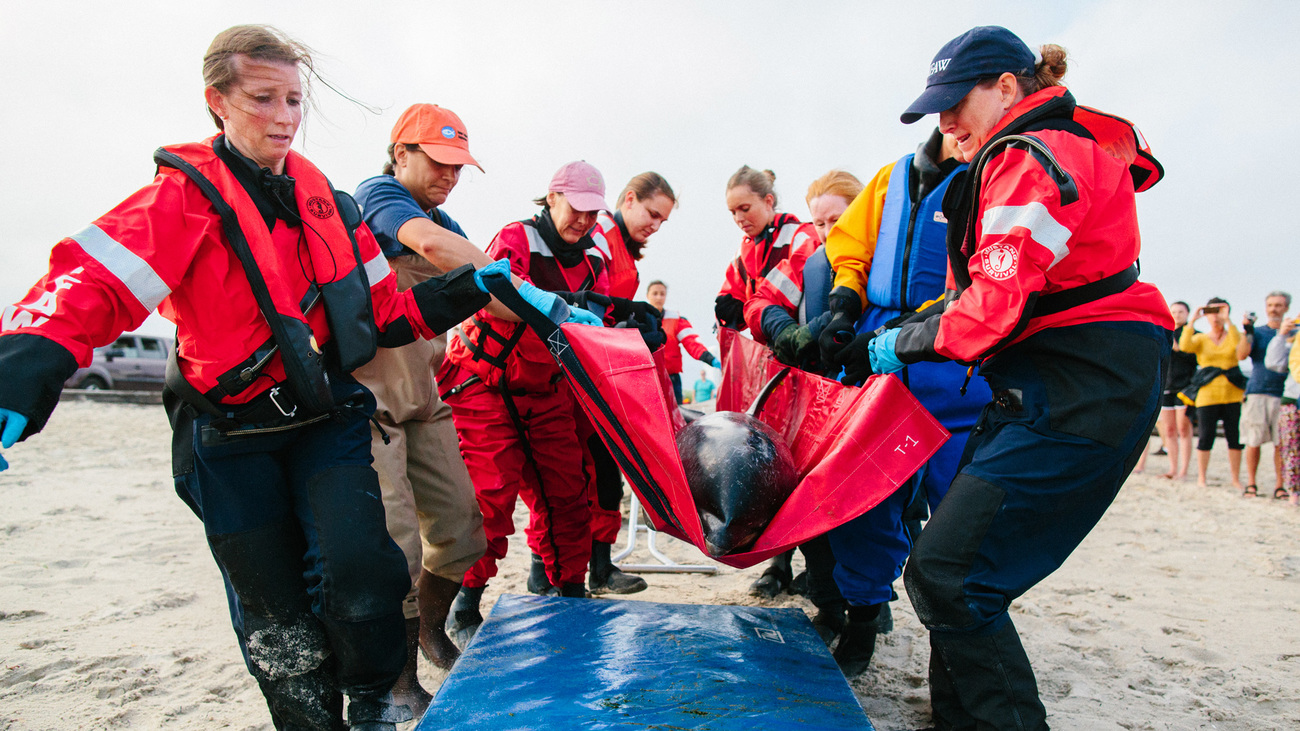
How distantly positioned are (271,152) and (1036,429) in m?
2.15

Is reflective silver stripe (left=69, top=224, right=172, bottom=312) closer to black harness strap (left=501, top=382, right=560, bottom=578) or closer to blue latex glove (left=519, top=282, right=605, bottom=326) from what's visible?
blue latex glove (left=519, top=282, right=605, bottom=326)

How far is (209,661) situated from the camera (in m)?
2.98

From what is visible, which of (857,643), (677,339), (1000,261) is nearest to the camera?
(1000,261)

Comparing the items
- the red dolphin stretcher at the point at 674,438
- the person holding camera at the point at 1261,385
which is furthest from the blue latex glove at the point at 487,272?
the person holding camera at the point at 1261,385

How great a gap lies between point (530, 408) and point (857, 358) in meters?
1.46

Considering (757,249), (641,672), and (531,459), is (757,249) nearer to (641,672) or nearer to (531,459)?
(531,459)

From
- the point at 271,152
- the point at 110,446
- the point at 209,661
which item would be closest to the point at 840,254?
the point at 271,152

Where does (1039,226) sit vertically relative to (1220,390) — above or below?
above

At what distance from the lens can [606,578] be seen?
407 centimetres

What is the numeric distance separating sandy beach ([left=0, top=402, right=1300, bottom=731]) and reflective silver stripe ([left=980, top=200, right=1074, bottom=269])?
5.65 ft

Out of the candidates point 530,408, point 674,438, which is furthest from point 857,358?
point 530,408

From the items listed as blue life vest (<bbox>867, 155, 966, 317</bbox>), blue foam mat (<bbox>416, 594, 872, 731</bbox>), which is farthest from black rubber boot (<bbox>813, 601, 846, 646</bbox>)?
blue life vest (<bbox>867, 155, 966, 317</bbox>)

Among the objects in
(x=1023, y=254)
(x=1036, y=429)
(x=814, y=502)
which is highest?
(x=1023, y=254)

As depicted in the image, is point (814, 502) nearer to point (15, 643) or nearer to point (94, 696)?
point (94, 696)
